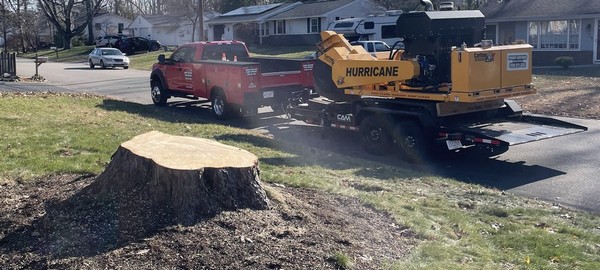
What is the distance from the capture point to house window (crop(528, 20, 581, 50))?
34031mm

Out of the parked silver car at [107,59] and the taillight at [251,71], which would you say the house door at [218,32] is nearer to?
the parked silver car at [107,59]

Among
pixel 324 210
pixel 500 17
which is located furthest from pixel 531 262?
pixel 500 17

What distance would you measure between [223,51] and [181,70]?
128 cm

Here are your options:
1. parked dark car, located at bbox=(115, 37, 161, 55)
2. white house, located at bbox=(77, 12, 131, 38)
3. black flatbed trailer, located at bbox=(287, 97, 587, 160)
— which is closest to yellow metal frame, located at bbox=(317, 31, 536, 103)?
black flatbed trailer, located at bbox=(287, 97, 587, 160)

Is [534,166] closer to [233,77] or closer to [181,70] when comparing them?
[233,77]

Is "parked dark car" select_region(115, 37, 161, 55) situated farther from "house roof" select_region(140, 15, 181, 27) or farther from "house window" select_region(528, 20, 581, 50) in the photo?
"house window" select_region(528, 20, 581, 50)

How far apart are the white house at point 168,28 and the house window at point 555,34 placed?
40.4m

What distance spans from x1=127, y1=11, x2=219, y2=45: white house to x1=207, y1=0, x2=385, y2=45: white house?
6.08 metres

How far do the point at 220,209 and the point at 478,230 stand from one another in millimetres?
2657

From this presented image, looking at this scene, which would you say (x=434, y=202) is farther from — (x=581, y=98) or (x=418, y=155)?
(x=581, y=98)

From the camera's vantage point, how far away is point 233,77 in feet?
55.4

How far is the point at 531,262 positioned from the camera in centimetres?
603

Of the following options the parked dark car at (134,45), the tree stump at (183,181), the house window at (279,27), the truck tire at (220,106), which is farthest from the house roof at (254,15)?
the tree stump at (183,181)

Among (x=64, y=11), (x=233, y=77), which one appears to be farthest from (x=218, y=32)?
(x=233, y=77)
